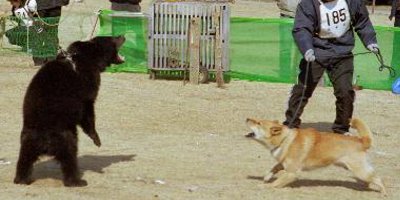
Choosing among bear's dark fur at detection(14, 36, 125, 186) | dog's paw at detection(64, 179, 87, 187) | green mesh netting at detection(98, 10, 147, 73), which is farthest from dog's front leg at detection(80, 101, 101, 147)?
green mesh netting at detection(98, 10, 147, 73)

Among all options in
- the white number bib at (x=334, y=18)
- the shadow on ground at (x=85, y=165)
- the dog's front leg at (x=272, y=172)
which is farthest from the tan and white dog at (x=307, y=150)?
the white number bib at (x=334, y=18)

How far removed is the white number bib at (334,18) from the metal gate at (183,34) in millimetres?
4110

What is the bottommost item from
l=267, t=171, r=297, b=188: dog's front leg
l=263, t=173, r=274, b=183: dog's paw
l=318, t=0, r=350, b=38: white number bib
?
l=263, t=173, r=274, b=183: dog's paw

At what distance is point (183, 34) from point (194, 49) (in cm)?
36

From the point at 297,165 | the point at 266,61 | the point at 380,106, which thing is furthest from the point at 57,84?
the point at 266,61

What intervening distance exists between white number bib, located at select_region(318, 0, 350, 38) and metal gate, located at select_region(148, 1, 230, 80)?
4.11m

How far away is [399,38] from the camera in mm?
13133

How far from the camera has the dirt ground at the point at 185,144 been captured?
689 cm

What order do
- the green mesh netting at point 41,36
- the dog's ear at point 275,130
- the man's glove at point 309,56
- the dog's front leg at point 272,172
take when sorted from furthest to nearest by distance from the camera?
the green mesh netting at point 41,36, the man's glove at point 309,56, the dog's front leg at point 272,172, the dog's ear at point 275,130

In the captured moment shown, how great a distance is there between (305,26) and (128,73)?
5526 millimetres

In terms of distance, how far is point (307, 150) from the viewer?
682cm

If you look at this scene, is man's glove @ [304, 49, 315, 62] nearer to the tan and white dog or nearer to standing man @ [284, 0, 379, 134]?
standing man @ [284, 0, 379, 134]

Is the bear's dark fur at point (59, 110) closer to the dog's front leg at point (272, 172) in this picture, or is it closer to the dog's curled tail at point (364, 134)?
the dog's front leg at point (272, 172)

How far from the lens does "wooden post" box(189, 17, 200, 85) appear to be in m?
12.8
